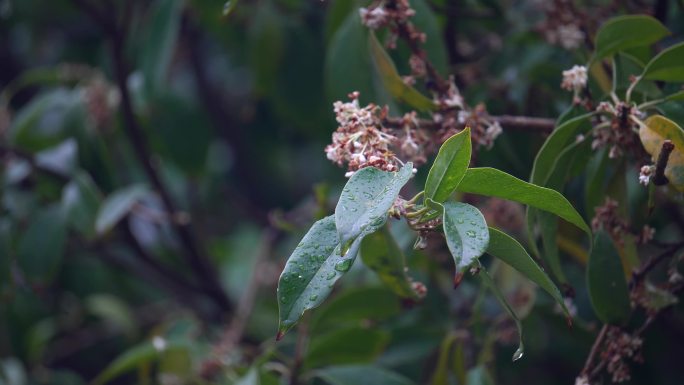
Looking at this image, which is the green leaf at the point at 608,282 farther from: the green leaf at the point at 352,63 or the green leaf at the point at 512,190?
the green leaf at the point at 352,63

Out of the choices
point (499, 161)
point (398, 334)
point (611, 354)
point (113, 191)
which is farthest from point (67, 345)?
point (611, 354)

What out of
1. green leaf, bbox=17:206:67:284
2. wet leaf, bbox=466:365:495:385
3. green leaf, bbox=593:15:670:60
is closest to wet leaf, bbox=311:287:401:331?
wet leaf, bbox=466:365:495:385

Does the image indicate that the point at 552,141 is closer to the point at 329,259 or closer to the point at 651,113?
the point at 651,113

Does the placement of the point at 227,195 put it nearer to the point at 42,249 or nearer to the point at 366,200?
the point at 42,249

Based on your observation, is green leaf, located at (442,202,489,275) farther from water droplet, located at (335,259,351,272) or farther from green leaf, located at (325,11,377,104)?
green leaf, located at (325,11,377,104)

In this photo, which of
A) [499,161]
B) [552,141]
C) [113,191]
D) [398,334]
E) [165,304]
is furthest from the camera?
[165,304]

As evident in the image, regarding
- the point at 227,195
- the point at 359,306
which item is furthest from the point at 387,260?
the point at 227,195
